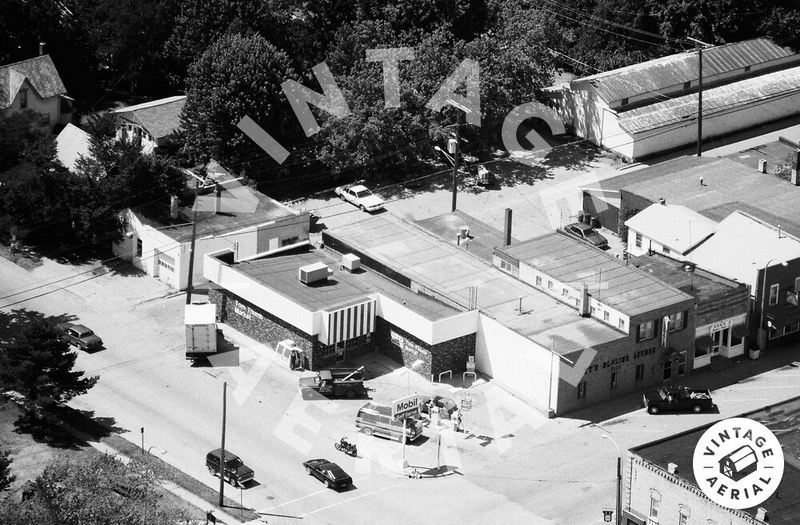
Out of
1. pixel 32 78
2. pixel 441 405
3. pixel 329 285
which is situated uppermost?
pixel 32 78

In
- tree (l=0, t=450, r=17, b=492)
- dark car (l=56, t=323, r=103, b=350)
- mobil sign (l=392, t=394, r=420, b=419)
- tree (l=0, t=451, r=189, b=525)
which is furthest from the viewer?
dark car (l=56, t=323, r=103, b=350)

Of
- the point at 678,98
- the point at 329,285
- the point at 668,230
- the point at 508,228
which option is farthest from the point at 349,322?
the point at 678,98

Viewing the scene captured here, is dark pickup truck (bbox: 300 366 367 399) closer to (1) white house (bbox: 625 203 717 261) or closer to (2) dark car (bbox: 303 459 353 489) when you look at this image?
(2) dark car (bbox: 303 459 353 489)

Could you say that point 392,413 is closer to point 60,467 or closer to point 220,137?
point 60,467

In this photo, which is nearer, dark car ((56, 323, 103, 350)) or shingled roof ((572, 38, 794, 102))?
dark car ((56, 323, 103, 350))

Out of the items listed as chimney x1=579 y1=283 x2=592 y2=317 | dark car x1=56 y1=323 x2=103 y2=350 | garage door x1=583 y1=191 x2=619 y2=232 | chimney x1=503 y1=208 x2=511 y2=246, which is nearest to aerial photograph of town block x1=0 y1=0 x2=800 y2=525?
chimney x1=579 y1=283 x2=592 y2=317

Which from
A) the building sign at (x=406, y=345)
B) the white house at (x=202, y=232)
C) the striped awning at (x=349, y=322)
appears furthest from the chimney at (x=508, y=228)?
the white house at (x=202, y=232)

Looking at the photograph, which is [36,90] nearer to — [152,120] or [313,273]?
[152,120]
